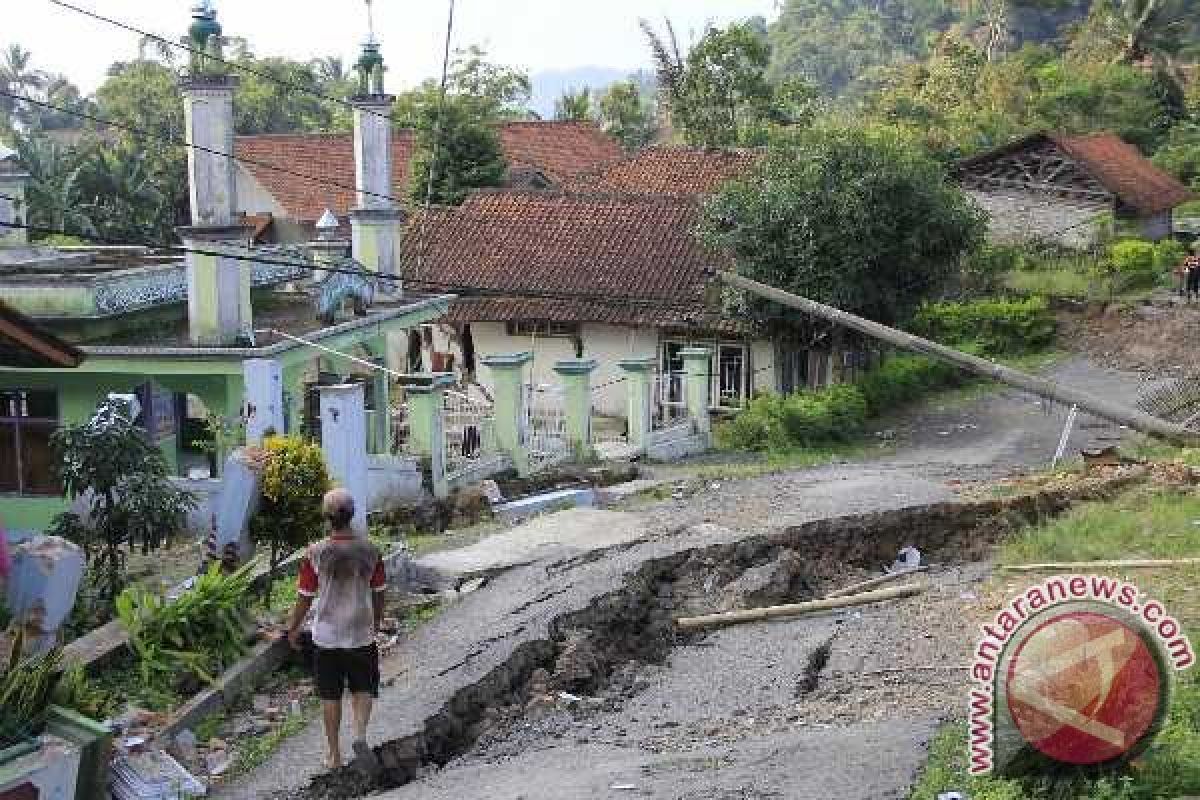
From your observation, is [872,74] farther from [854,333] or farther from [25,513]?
[25,513]

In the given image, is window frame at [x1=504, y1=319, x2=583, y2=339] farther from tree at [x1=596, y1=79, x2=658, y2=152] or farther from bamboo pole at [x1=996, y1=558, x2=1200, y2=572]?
tree at [x1=596, y1=79, x2=658, y2=152]

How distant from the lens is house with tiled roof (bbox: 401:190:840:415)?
2606 centimetres

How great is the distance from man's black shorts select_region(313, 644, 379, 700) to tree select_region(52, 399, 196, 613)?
3468 millimetres

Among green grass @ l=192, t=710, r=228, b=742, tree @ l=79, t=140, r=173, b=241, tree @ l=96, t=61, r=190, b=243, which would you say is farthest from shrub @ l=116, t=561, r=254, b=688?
tree @ l=96, t=61, r=190, b=243

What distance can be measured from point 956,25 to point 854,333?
7383 cm

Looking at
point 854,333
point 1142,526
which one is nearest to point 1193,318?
point 854,333

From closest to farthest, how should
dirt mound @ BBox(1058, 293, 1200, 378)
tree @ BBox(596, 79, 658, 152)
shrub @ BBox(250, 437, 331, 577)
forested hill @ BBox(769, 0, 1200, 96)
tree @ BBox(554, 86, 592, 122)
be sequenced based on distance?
1. shrub @ BBox(250, 437, 331, 577)
2. dirt mound @ BBox(1058, 293, 1200, 378)
3. tree @ BBox(554, 86, 592, 122)
4. tree @ BBox(596, 79, 658, 152)
5. forested hill @ BBox(769, 0, 1200, 96)

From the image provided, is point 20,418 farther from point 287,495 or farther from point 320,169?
point 320,169

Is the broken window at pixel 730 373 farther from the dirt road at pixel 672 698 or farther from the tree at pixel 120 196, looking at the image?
the tree at pixel 120 196

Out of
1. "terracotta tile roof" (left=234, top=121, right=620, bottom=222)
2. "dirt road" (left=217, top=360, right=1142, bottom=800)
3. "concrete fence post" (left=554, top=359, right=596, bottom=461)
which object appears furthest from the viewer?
"terracotta tile roof" (left=234, top=121, right=620, bottom=222)

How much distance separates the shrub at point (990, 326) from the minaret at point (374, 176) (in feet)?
38.5

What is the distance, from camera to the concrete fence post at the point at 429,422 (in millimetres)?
17281

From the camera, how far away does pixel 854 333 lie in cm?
2533

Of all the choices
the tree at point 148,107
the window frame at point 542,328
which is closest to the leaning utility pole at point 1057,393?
the window frame at point 542,328
